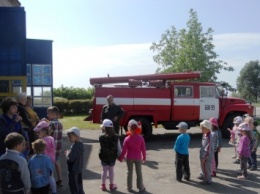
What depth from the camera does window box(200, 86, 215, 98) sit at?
1441 centimetres

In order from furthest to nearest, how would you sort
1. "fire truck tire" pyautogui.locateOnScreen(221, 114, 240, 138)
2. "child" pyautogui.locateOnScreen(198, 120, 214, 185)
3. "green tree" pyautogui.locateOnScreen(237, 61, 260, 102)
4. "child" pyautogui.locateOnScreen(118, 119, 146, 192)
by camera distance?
1. "green tree" pyautogui.locateOnScreen(237, 61, 260, 102)
2. "fire truck tire" pyautogui.locateOnScreen(221, 114, 240, 138)
3. "child" pyautogui.locateOnScreen(198, 120, 214, 185)
4. "child" pyautogui.locateOnScreen(118, 119, 146, 192)

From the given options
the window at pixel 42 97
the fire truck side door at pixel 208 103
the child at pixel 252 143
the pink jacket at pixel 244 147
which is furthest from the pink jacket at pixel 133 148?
the fire truck side door at pixel 208 103

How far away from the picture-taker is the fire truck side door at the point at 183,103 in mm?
14070

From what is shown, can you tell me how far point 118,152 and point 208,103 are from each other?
323 inches

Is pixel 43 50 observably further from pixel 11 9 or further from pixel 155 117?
pixel 155 117

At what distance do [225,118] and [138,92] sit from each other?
3.69 meters

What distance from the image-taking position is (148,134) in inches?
545

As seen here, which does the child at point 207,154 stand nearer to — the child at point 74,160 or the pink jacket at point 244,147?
the pink jacket at point 244,147

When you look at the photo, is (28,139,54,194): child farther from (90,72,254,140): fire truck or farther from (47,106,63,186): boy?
(90,72,254,140): fire truck

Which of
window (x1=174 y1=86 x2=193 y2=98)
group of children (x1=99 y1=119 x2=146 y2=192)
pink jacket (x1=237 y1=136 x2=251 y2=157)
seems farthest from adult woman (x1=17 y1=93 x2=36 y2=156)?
window (x1=174 y1=86 x2=193 y2=98)

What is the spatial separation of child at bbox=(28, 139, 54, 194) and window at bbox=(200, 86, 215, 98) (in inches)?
391

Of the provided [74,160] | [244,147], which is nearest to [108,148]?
[74,160]

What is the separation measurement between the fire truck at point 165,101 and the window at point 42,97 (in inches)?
68.8

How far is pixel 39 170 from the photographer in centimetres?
532
